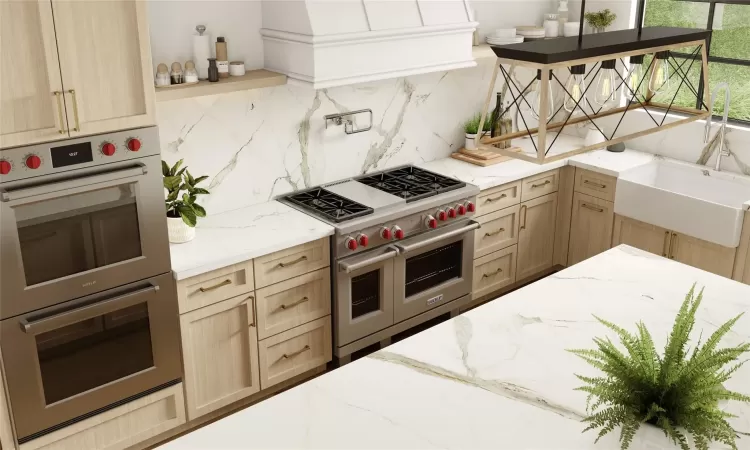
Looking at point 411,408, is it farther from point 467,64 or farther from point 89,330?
point 467,64

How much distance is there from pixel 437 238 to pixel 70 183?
84.4 inches

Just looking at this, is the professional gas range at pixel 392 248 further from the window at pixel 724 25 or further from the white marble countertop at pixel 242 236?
the window at pixel 724 25

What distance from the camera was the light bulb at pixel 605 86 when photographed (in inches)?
94.4

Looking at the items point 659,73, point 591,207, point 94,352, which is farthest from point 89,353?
point 591,207

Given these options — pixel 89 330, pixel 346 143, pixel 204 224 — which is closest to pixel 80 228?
pixel 89 330

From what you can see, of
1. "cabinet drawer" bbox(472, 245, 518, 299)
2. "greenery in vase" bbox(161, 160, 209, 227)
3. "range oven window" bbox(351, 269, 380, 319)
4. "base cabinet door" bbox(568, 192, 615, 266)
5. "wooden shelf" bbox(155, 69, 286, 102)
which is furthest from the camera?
"base cabinet door" bbox(568, 192, 615, 266)

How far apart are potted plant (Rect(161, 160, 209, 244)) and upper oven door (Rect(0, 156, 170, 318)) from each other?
0.95 ft

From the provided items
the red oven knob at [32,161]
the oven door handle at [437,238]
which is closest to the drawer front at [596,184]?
the oven door handle at [437,238]

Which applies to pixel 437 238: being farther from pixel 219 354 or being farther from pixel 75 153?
pixel 75 153

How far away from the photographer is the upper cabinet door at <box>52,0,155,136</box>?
291 centimetres

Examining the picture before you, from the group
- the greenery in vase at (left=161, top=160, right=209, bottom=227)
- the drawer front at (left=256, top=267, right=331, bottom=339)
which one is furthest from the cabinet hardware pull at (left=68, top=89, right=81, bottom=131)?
the drawer front at (left=256, top=267, right=331, bottom=339)

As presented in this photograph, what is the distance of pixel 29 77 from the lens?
2.86m

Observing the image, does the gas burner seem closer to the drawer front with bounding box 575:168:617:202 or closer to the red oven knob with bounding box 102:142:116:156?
the red oven knob with bounding box 102:142:116:156

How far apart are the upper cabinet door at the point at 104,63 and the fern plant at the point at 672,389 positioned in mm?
2093
